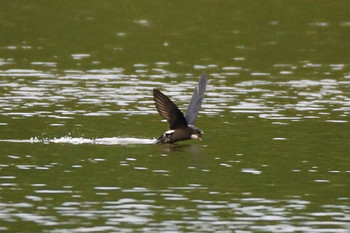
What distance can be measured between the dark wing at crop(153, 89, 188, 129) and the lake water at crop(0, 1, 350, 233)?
480 mm

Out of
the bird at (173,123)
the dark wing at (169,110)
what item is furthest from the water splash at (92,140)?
the dark wing at (169,110)

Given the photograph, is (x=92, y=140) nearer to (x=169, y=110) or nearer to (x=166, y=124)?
(x=169, y=110)

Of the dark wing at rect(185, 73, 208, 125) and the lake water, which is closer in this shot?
the lake water

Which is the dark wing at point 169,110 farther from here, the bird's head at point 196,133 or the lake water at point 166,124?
the lake water at point 166,124

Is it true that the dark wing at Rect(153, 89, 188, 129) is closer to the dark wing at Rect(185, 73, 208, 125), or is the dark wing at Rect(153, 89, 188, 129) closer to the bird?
the bird

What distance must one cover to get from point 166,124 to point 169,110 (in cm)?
337

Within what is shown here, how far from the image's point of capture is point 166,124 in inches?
1022

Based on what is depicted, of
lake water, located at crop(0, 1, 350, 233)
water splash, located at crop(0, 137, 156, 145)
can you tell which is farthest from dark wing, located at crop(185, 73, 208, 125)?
water splash, located at crop(0, 137, 156, 145)

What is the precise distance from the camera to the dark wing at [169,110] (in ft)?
73.9

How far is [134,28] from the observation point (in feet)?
145

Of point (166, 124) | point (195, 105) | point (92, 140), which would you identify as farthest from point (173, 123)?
point (166, 124)

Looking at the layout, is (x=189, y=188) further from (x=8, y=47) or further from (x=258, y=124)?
(x=8, y=47)

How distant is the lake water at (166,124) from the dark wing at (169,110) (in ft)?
1.57

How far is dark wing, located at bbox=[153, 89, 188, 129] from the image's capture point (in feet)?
73.9
